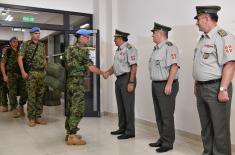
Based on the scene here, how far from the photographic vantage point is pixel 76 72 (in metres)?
3.43

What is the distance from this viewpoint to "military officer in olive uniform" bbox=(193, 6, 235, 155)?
2432 mm

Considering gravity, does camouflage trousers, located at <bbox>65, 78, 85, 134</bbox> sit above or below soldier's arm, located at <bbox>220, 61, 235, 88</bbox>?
below

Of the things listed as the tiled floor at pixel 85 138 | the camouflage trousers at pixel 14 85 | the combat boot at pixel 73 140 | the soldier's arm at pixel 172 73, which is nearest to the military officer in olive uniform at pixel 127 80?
the tiled floor at pixel 85 138

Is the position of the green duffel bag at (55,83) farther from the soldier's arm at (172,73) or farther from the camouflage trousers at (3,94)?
the camouflage trousers at (3,94)

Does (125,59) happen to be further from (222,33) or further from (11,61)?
(11,61)

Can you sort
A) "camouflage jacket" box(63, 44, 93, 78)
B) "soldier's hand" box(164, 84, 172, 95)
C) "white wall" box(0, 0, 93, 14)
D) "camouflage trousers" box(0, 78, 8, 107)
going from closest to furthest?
1. "soldier's hand" box(164, 84, 172, 95)
2. "camouflage jacket" box(63, 44, 93, 78)
3. "white wall" box(0, 0, 93, 14)
4. "camouflage trousers" box(0, 78, 8, 107)

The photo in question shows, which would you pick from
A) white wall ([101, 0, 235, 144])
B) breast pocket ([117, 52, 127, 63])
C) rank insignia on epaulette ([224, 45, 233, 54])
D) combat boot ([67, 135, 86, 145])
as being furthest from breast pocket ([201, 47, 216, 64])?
combat boot ([67, 135, 86, 145])

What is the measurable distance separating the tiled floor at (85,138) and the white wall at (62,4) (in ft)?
7.70

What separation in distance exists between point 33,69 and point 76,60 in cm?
155

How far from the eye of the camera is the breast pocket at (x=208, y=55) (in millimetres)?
2512

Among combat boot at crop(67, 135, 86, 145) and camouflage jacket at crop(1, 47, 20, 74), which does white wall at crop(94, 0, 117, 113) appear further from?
combat boot at crop(67, 135, 86, 145)

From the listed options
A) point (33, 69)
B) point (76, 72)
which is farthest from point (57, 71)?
point (33, 69)

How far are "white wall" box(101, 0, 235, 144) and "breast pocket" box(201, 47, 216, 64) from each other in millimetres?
892

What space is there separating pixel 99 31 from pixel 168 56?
2703 millimetres
